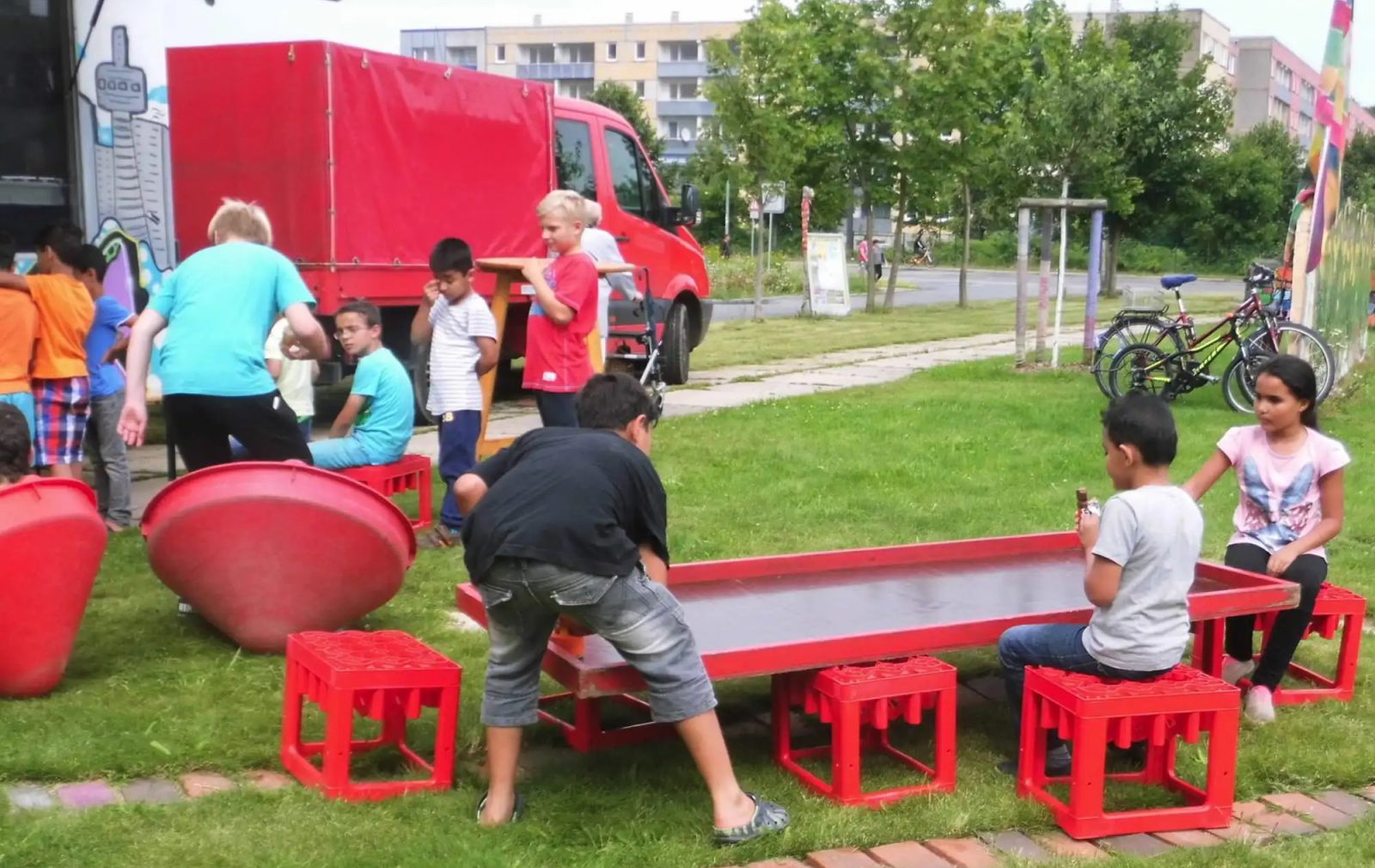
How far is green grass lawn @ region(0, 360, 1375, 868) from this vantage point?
382 centimetres

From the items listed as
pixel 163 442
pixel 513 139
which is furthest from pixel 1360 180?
pixel 163 442

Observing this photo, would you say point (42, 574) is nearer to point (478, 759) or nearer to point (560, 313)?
point (478, 759)

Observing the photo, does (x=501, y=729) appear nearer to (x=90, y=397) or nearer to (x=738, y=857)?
(x=738, y=857)

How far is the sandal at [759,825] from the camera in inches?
153

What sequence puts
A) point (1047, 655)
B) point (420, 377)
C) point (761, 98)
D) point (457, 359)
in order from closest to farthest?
point (1047, 655) < point (457, 359) < point (420, 377) < point (761, 98)

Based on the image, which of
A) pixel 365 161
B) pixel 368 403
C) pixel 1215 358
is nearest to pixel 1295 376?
pixel 368 403

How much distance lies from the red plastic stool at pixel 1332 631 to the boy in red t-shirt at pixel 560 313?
10.9 feet

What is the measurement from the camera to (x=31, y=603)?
482 cm

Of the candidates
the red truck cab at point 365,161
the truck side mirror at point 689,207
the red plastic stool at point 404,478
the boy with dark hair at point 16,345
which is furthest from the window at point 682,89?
the boy with dark hair at point 16,345

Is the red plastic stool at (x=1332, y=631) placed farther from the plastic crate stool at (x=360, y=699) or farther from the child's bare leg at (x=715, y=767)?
the plastic crate stool at (x=360, y=699)

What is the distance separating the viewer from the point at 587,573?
3.82 metres

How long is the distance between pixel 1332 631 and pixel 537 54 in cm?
10910

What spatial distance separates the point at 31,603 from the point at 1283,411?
14.0 ft

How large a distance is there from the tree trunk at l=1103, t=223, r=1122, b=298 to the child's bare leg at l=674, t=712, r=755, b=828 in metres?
31.0
